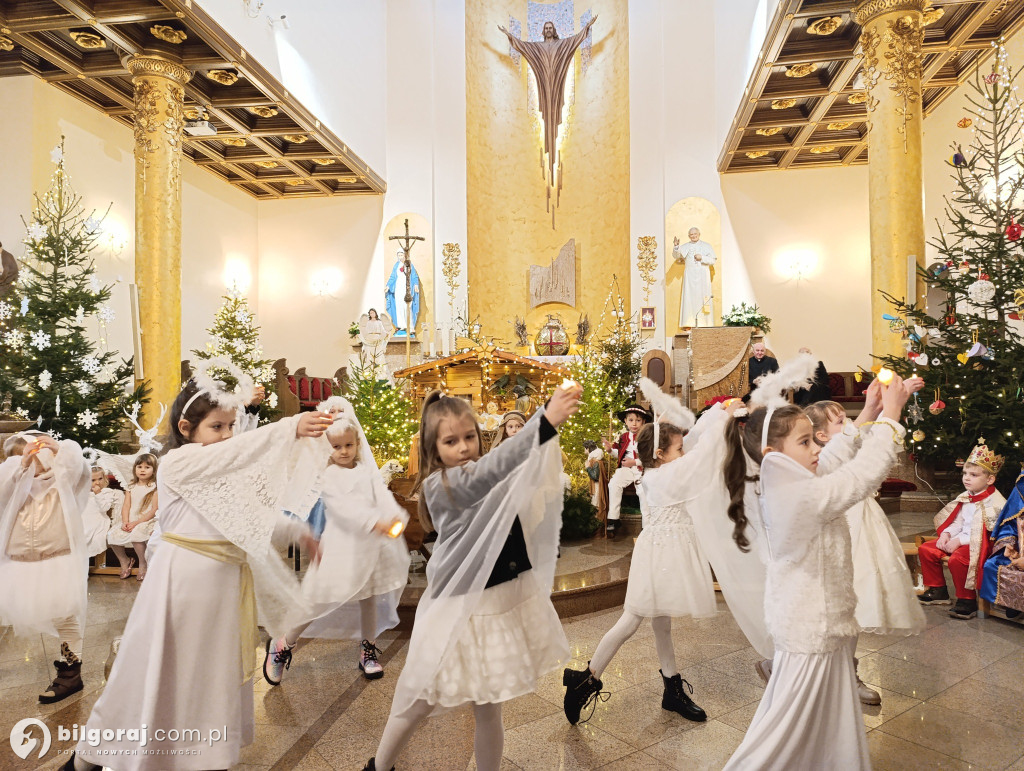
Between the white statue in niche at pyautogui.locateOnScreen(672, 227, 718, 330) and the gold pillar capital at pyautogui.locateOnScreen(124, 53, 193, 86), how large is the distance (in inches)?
387

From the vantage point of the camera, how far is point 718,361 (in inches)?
432

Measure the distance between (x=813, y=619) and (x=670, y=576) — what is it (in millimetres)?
1043

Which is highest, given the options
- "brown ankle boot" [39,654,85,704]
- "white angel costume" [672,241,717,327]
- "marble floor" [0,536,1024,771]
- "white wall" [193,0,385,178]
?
"white wall" [193,0,385,178]

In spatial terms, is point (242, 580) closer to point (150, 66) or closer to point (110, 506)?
point (110, 506)

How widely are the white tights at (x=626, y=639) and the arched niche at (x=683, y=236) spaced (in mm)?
11943

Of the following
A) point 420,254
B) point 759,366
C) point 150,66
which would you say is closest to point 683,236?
point 759,366

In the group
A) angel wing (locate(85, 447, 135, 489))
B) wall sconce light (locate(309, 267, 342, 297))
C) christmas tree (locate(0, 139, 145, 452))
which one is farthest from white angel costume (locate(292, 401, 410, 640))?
wall sconce light (locate(309, 267, 342, 297))

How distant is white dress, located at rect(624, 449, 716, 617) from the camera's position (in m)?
3.34

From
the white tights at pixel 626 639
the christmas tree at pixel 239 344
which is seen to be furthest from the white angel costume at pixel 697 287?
the white tights at pixel 626 639

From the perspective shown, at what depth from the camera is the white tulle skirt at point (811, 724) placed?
92.1 inches

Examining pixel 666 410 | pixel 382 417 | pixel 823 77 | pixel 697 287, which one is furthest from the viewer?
pixel 697 287

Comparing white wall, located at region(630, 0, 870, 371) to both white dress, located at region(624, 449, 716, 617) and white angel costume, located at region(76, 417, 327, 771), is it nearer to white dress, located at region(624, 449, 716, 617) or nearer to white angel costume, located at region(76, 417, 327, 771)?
white dress, located at region(624, 449, 716, 617)

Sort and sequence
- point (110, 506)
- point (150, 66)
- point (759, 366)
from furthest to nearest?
point (759, 366) → point (150, 66) → point (110, 506)

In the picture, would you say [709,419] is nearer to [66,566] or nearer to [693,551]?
[693,551]
